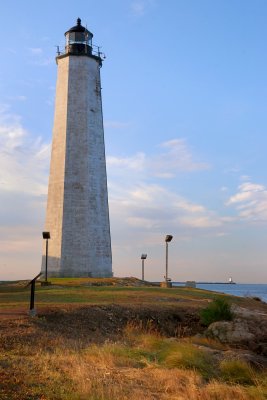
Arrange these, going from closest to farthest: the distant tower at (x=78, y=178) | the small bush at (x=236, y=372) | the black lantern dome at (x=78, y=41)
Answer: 1. the small bush at (x=236, y=372)
2. the distant tower at (x=78, y=178)
3. the black lantern dome at (x=78, y=41)

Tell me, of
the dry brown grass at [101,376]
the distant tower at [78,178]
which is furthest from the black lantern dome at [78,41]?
the dry brown grass at [101,376]

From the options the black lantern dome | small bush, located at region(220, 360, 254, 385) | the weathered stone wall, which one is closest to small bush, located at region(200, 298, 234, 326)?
small bush, located at region(220, 360, 254, 385)

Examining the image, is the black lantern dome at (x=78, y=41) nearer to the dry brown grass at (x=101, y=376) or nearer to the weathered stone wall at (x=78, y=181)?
the weathered stone wall at (x=78, y=181)

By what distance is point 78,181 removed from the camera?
39.0 meters

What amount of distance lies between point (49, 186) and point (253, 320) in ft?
78.1

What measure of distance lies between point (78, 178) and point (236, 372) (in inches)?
1139

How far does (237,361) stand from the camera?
459 inches

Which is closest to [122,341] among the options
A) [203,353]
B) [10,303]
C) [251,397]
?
[203,353]

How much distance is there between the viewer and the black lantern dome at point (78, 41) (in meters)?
41.2

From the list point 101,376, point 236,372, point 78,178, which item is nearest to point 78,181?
point 78,178

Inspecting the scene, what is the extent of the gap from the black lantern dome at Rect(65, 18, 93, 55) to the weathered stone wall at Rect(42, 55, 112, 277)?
773 millimetres

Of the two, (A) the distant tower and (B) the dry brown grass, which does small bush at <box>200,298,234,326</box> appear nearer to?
(B) the dry brown grass

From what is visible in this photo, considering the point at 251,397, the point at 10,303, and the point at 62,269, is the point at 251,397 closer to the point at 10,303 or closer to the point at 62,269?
the point at 10,303

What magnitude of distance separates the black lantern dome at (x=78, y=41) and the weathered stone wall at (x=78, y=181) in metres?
0.77
